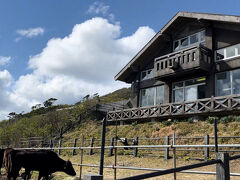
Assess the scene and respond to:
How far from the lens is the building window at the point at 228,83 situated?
722 inches

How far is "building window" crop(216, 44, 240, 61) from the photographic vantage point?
18.9 meters

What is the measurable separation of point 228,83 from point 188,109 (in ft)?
11.0

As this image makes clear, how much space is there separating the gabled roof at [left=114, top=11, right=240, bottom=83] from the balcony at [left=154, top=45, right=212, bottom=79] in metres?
2.34

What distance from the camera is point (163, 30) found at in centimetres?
2314

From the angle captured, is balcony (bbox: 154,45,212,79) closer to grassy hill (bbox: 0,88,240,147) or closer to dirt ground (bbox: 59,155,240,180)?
grassy hill (bbox: 0,88,240,147)

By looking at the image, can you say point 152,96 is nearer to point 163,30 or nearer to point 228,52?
point 163,30

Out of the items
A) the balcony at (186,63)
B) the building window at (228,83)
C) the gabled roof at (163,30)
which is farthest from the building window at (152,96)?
the building window at (228,83)

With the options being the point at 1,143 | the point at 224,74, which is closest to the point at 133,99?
the point at 224,74

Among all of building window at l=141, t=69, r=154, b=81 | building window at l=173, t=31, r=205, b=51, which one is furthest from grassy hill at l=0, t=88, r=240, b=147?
building window at l=173, t=31, r=205, b=51

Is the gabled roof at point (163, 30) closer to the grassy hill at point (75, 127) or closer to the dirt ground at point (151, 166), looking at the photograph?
the grassy hill at point (75, 127)

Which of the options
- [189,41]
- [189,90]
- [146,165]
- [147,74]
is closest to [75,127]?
[147,74]

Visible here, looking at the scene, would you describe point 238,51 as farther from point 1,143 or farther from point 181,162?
point 1,143

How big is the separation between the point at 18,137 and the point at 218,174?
94.7ft

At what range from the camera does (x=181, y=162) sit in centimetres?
1273
